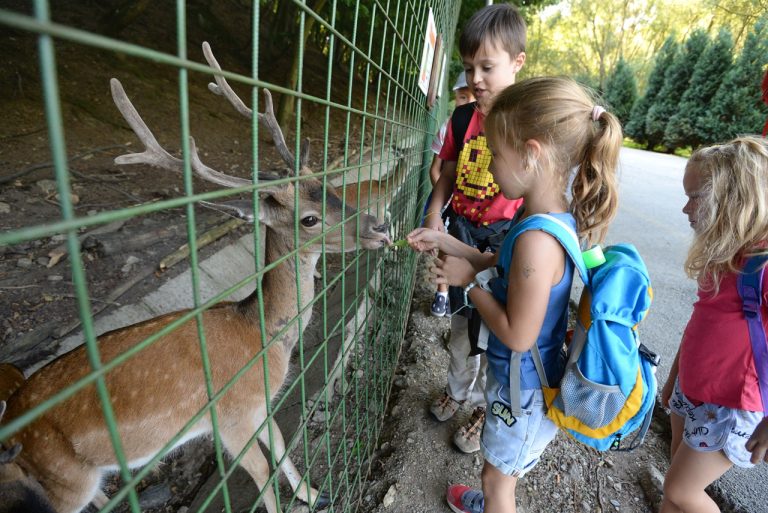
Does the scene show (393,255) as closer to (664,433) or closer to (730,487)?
(664,433)

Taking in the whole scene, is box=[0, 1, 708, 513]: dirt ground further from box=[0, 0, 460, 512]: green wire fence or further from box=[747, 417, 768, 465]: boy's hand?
box=[747, 417, 768, 465]: boy's hand

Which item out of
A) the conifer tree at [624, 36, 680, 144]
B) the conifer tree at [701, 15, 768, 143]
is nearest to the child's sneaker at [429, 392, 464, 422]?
the conifer tree at [701, 15, 768, 143]

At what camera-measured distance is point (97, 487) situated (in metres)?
2.03

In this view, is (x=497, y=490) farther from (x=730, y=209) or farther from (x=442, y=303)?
(x=442, y=303)

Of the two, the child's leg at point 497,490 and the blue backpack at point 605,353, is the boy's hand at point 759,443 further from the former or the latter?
the child's leg at point 497,490

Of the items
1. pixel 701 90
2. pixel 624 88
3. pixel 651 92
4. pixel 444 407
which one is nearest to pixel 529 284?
pixel 444 407

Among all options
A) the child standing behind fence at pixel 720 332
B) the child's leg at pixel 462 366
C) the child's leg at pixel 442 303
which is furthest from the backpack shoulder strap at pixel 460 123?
the child's leg at pixel 442 303

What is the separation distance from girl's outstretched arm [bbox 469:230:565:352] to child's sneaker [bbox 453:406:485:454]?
3.80 feet

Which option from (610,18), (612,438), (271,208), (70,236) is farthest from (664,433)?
(610,18)

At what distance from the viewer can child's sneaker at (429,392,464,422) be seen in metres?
2.50

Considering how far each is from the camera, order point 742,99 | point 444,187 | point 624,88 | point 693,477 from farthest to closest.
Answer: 1. point 624,88
2. point 742,99
3. point 444,187
4. point 693,477

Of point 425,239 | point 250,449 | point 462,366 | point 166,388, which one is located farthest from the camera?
point 462,366

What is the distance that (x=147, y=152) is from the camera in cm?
132

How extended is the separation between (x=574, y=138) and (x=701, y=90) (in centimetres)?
2454
